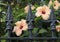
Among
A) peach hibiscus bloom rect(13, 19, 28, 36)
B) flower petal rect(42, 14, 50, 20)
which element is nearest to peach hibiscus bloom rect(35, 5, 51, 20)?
flower petal rect(42, 14, 50, 20)

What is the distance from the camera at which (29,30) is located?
211 centimetres

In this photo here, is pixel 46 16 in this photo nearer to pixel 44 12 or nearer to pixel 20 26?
pixel 44 12

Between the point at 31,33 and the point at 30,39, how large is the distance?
0.06 m

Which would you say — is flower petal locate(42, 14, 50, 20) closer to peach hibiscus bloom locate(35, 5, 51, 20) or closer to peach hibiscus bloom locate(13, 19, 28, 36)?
peach hibiscus bloom locate(35, 5, 51, 20)

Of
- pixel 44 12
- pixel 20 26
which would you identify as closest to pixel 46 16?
pixel 44 12

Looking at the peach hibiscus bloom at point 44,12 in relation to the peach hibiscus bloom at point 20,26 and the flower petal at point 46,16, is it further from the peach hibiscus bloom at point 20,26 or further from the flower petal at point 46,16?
the peach hibiscus bloom at point 20,26

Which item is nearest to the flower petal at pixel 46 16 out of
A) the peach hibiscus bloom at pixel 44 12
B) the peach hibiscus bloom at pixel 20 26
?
the peach hibiscus bloom at pixel 44 12

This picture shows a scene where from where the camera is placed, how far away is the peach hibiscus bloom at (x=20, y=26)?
215 cm

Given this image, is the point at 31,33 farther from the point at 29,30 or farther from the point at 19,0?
the point at 19,0

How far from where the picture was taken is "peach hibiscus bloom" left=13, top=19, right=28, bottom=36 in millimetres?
2153

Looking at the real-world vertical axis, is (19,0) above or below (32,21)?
above

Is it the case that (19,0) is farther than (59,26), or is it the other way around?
(19,0)

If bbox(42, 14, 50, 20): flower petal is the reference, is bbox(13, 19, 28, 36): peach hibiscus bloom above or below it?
below

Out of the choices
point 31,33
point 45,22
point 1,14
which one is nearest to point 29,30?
point 31,33
